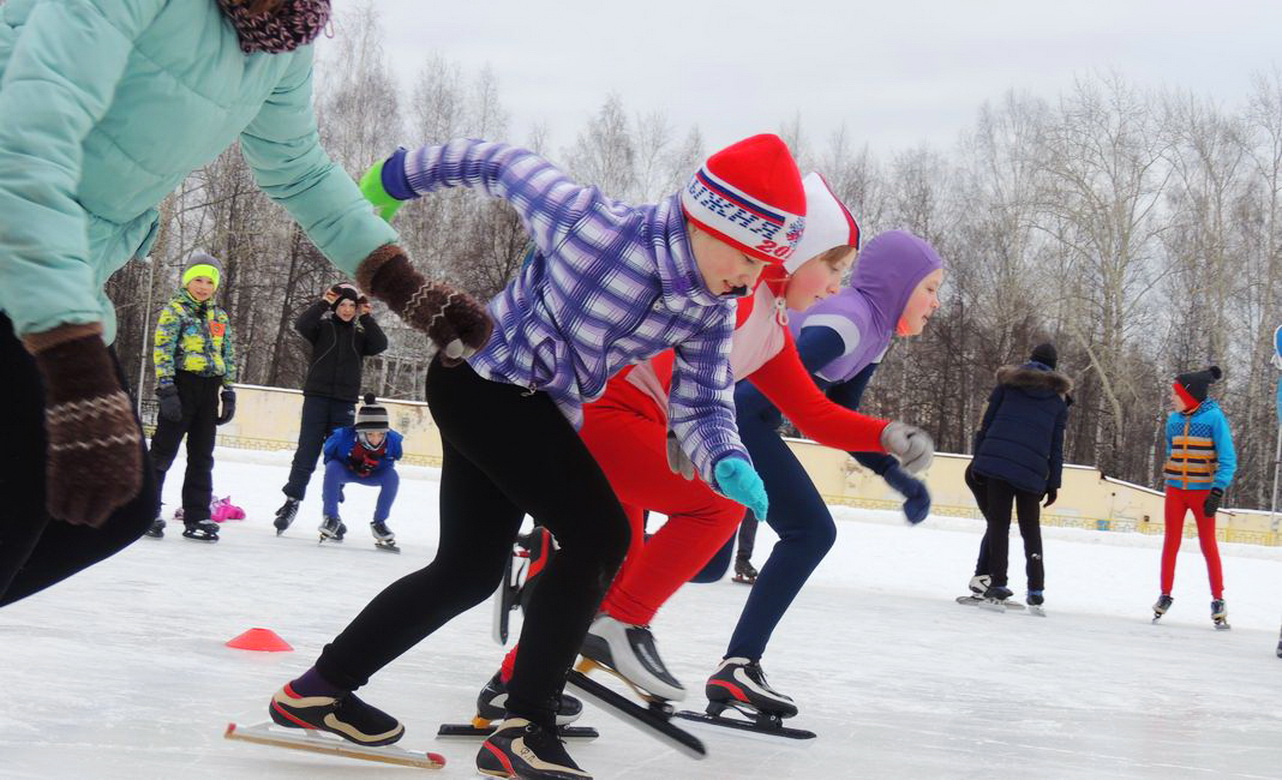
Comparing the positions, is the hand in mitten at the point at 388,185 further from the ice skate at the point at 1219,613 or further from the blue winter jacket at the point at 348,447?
the ice skate at the point at 1219,613

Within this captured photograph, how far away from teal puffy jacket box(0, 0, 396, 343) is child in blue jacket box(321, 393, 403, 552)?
248 inches

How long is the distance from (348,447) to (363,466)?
17 centimetres

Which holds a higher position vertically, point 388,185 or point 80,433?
point 388,185

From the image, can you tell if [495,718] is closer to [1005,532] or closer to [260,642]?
[260,642]

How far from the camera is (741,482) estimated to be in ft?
8.96

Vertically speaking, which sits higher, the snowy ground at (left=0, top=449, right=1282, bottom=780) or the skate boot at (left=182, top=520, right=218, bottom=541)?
the snowy ground at (left=0, top=449, right=1282, bottom=780)

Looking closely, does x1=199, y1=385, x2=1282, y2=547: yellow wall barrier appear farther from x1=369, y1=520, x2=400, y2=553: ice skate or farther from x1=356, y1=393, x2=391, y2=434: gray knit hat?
x1=369, y1=520, x2=400, y2=553: ice skate

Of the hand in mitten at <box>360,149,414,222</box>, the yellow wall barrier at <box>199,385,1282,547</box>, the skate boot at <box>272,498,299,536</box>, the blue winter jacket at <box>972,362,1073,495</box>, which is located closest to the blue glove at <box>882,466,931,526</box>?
the hand in mitten at <box>360,149,414,222</box>

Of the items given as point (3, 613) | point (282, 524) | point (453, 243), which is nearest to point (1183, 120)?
point (453, 243)

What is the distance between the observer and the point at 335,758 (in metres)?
2.65

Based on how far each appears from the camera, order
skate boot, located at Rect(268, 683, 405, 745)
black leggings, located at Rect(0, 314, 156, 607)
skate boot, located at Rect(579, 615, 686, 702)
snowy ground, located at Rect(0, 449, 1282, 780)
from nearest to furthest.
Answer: black leggings, located at Rect(0, 314, 156, 607)
skate boot, located at Rect(268, 683, 405, 745)
snowy ground, located at Rect(0, 449, 1282, 780)
skate boot, located at Rect(579, 615, 686, 702)

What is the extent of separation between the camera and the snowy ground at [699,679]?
2.79 m

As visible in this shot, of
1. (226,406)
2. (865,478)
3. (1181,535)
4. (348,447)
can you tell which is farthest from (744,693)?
(865,478)

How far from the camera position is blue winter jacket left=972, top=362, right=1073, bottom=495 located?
8.48m
